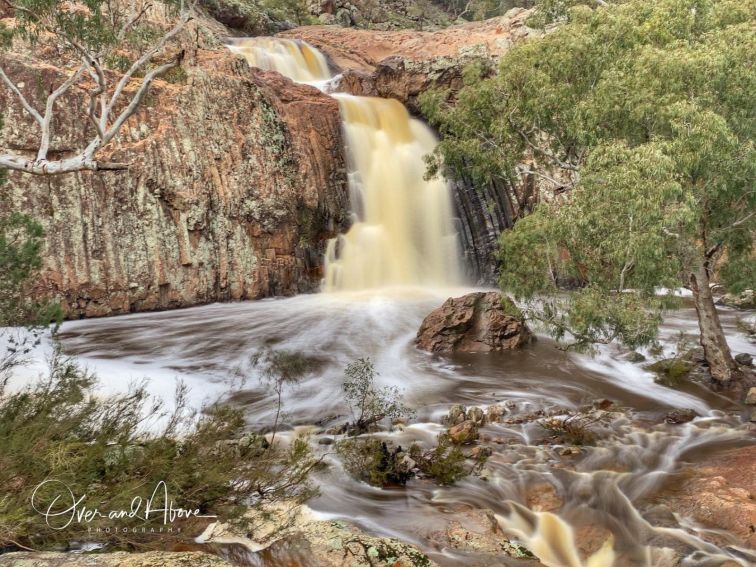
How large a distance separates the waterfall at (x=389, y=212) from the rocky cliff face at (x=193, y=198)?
0.94 metres

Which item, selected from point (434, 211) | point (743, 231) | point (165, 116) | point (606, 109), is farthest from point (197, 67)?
point (743, 231)

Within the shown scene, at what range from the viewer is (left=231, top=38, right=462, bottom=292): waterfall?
2225 cm

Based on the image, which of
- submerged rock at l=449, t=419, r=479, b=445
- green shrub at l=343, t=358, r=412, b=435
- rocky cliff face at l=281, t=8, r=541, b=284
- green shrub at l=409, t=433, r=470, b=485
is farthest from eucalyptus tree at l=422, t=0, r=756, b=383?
rocky cliff face at l=281, t=8, r=541, b=284

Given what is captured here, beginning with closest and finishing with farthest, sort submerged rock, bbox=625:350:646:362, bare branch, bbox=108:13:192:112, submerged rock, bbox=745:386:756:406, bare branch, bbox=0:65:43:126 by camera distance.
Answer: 1. bare branch, bbox=0:65:43:126
2. bare branch, bbox=108:13:192:112
3. submerged rock, bbox=745:386:756:406
4. submerged rock, bbox=625:350:646:362

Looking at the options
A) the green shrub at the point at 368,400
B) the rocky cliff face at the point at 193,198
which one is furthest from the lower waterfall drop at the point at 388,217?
the green shrub at the point at 368,400

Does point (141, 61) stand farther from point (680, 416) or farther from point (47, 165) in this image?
point (680, 416)

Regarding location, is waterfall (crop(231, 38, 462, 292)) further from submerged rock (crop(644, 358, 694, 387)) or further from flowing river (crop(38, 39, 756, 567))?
submerged rock (crop(644, 358, 694, 387))

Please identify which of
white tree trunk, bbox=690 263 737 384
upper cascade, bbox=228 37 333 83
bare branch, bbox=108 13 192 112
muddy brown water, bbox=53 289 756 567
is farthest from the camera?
upper cascade, bbox=228 37 333 83

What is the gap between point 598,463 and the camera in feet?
28.8

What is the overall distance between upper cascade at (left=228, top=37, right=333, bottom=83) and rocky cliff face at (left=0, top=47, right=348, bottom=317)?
7.83 m

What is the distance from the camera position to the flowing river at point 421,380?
7.04m

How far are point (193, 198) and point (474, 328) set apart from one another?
1111 centimetres

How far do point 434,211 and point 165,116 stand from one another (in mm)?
12033

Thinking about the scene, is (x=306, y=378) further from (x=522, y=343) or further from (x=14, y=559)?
(x=14, y=559)
